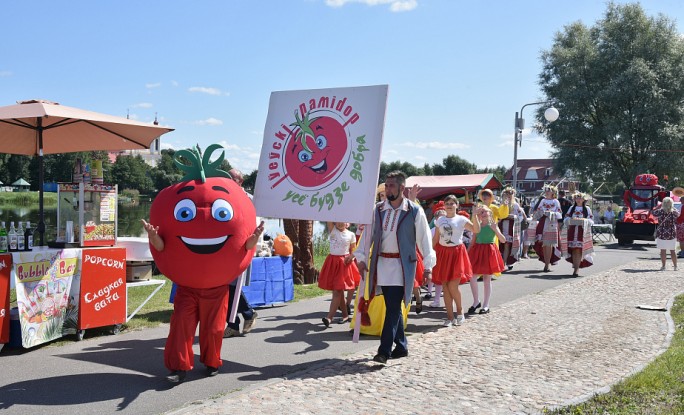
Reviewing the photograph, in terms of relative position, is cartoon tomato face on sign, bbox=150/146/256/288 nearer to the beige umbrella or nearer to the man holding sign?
the man holding sign

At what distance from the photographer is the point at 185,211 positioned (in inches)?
218

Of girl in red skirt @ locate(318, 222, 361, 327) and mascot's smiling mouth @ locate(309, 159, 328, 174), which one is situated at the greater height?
mascot's smiling mouth @ locate(309, 159, 328, 174)

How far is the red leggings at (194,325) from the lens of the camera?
5.58m

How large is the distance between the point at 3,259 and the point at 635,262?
15512 mm

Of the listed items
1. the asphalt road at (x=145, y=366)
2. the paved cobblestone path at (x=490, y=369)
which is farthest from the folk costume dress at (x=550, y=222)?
the asphalt road at (x=145, y=366)

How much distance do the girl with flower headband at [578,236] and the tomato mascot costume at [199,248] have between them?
10320 millimetres

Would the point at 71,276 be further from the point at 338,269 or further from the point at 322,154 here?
the point at 338,269

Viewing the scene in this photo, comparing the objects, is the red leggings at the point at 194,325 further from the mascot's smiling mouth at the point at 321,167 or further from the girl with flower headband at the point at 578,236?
the girl with flower headband at the point at 578,236

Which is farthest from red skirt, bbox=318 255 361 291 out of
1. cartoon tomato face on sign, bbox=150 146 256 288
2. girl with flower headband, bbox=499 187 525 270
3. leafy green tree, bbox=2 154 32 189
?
leafy green tree, bbox=2 154 32 189

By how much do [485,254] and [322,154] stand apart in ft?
11.8

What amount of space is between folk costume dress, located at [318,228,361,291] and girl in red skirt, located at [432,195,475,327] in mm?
1164

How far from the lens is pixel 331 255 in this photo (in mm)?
8695

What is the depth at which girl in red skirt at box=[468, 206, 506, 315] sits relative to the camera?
928cm

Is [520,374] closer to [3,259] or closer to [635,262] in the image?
[3,259]
